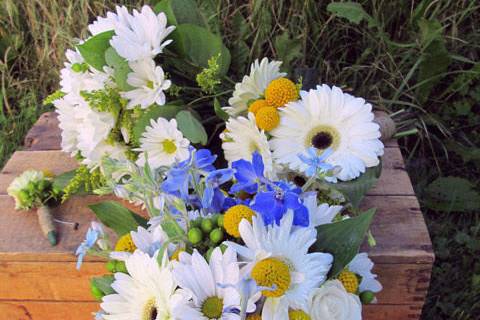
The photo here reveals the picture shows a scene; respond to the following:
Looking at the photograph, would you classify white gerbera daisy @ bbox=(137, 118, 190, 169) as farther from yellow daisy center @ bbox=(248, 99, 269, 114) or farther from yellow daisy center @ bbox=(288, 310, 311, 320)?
yellow daisy center @ bbox=(288, 310, 311, 320)

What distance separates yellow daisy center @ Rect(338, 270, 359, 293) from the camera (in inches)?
29.5

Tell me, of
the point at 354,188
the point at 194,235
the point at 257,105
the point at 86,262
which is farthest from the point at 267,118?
the point at 86,262

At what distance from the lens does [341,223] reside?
73 centimetres

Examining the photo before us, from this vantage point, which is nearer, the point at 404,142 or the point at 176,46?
the point at 176,46

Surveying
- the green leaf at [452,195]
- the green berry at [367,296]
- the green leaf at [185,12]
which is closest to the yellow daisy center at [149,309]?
the green berry at [367,296]

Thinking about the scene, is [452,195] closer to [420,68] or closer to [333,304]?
[420,68]

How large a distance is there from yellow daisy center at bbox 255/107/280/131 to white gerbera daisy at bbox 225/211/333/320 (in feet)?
0.83

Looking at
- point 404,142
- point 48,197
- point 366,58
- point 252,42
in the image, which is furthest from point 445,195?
point 48,197

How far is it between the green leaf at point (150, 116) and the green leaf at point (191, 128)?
0.03m

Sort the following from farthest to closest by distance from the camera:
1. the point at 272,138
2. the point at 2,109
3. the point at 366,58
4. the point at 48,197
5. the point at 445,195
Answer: the point at 2,109, the point at 366,58, the point at 445,195, the point at 48,197, the point at 272,138

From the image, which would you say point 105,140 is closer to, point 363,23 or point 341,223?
point 341,223

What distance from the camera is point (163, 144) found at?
0.97 meters

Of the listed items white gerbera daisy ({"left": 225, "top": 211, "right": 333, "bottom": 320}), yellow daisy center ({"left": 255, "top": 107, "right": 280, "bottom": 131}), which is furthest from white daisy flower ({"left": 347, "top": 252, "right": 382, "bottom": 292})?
yellow daisy center ({"left": 255, "top": 107, "right": 280, "bottom": 131})

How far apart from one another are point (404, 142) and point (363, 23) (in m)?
0.37
